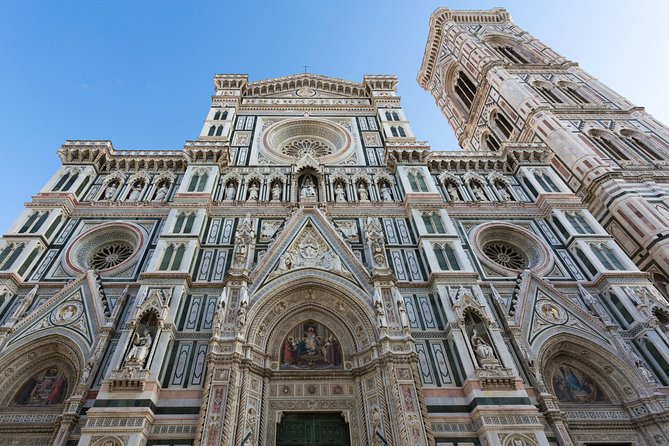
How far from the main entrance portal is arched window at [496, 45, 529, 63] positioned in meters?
25.8

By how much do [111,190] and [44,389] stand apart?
7136mm

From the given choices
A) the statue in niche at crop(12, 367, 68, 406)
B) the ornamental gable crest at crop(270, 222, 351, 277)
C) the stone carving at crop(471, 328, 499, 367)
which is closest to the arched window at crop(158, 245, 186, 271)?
the ornamental gable crest at crop(270, 222, 351, 277)

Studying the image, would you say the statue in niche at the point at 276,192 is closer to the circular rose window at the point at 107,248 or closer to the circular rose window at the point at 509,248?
the circular rose window at the point at 107,248

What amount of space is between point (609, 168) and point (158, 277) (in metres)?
16.9

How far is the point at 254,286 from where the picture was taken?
36.1 ft

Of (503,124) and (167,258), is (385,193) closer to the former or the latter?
(167,258)

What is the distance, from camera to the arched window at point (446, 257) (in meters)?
11.7

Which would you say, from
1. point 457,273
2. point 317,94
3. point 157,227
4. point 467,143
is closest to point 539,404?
point 457,273

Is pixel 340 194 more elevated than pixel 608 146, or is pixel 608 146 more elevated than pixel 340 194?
pixel 608 146

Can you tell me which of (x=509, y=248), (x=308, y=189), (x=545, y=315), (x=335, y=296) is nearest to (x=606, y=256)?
(x=509, y=248)

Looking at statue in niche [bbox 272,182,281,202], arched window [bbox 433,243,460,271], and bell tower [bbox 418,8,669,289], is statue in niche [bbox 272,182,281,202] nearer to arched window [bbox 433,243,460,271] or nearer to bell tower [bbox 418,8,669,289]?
arched window [bbox 433,243,460,271]

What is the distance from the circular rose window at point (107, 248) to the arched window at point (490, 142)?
2079cm

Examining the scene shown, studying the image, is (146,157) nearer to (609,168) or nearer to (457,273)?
(457,273)

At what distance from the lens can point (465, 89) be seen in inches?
1184
